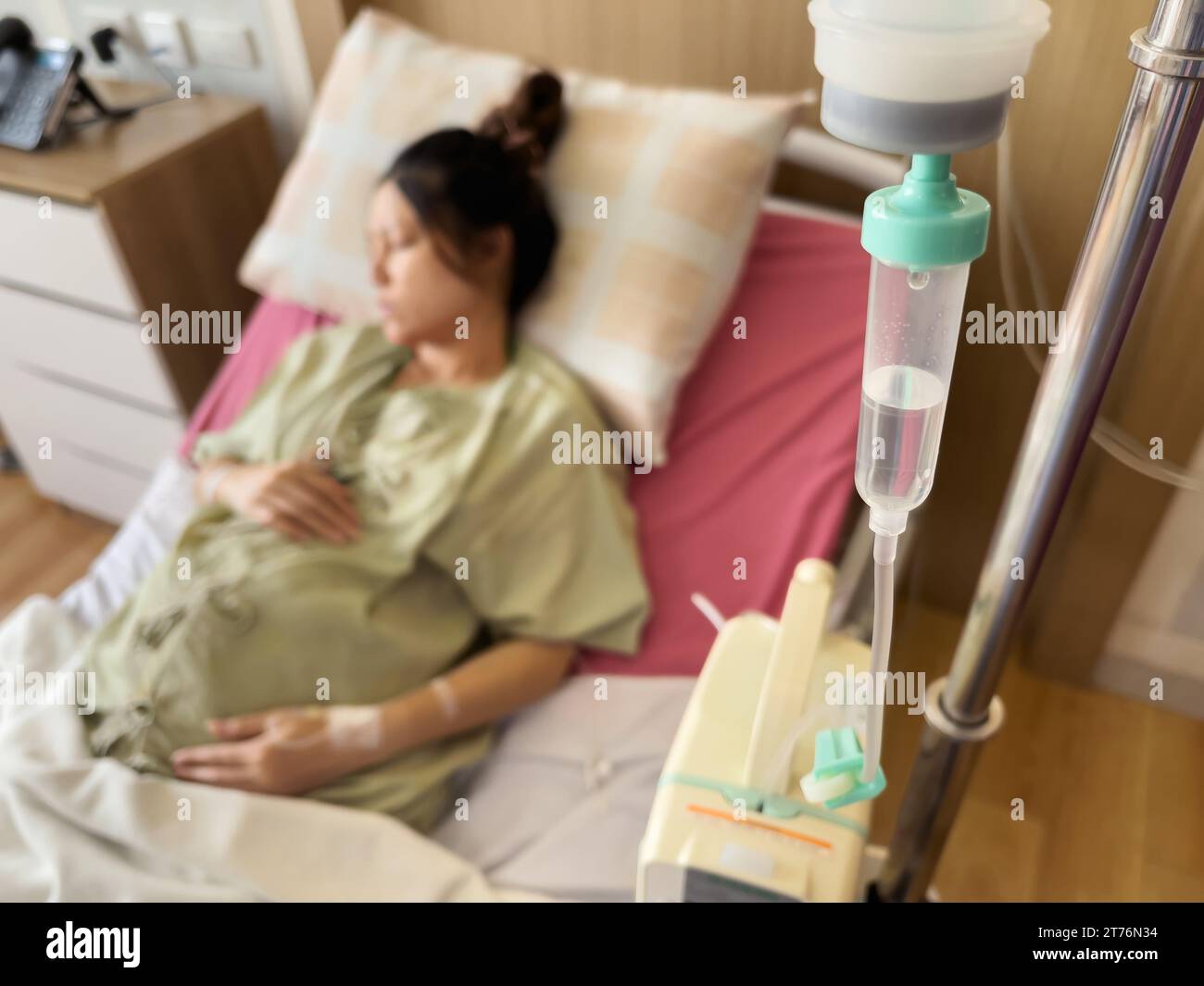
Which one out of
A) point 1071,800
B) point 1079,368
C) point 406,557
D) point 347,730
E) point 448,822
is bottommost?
point 1071,800

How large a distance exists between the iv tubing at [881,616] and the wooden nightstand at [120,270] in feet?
4.88

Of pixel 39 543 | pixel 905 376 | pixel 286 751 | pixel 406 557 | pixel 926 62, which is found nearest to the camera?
pixel 926 62

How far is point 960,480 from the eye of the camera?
161 centimetres

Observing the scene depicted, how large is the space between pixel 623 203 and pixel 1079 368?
853mm

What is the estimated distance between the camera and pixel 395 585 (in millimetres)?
1158

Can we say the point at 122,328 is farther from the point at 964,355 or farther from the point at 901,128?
the point at 901,128

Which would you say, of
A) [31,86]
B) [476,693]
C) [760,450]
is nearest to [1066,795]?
[760,450]

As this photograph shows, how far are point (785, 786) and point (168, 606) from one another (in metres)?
0.76

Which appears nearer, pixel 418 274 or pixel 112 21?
pixel 418 274

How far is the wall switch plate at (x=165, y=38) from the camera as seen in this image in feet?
6.21

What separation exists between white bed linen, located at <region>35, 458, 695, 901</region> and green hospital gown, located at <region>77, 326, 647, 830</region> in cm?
5

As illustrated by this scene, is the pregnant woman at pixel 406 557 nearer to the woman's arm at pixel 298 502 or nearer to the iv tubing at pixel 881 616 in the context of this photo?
the woman's arm at pixel 298 502

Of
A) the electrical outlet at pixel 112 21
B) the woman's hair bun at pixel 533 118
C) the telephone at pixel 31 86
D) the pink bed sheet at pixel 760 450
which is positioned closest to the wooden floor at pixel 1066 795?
the pink bed sheet at pixel 760 450

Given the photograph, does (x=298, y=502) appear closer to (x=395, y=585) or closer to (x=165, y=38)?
(x=395, y=585)
